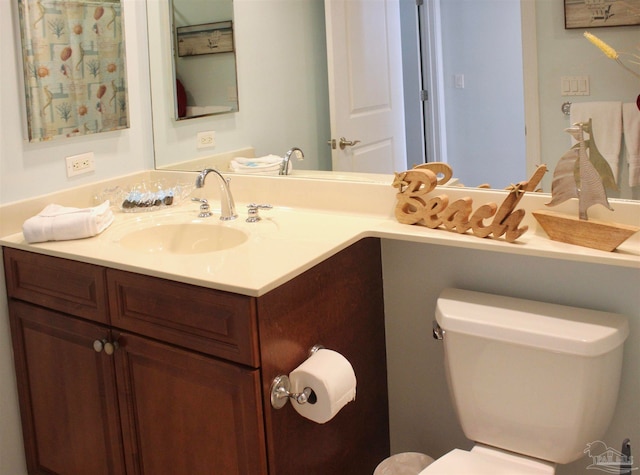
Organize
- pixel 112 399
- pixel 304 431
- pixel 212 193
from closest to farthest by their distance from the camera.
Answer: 1. pixel 304 431
2. pixel 112 399
3. pixel 212 193

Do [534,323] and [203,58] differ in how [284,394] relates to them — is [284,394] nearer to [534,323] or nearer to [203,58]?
→ [534,323]

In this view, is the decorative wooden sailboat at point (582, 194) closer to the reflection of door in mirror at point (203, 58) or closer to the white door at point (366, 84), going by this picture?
the white door at point (366, 84)

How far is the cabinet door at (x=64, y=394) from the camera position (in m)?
1.94

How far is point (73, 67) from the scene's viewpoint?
2268 mm

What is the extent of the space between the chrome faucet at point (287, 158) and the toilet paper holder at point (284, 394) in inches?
32.9

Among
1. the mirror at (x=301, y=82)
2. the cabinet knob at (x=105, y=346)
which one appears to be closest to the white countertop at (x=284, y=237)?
the mirror at (x=301, y=82)

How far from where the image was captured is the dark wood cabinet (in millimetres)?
1626

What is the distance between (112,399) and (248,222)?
631mm

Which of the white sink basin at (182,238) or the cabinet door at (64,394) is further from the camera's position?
the white sink basin at (182,238)

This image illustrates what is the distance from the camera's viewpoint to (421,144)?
6.47 feet

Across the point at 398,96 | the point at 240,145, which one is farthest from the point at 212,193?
the point at 398,96

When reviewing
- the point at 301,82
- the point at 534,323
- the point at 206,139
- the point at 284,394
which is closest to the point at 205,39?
the point at 206,139

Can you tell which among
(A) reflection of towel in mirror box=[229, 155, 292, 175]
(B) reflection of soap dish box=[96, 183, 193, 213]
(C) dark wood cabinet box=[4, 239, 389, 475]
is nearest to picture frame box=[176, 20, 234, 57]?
(A) reflection of towel in mirror box=[229, 155, 292, 175]

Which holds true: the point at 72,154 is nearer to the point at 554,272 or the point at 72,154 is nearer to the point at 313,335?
the point at 313,335
